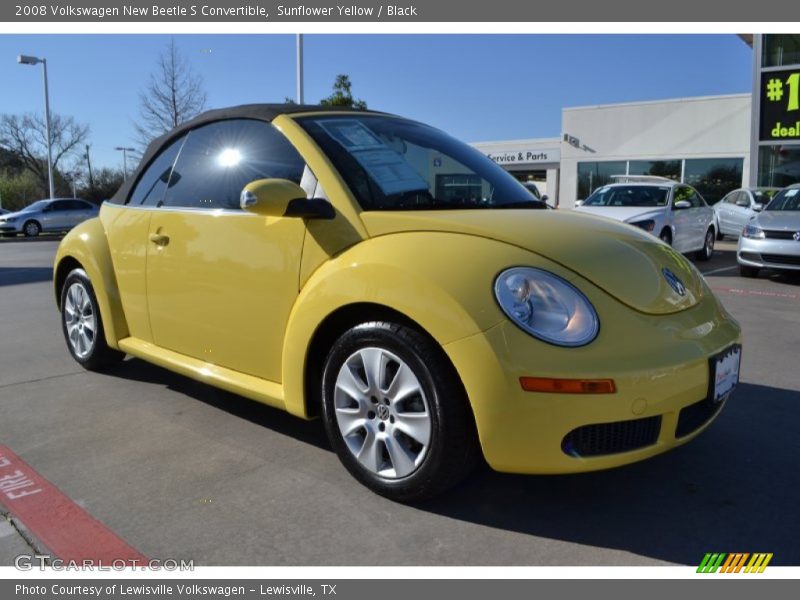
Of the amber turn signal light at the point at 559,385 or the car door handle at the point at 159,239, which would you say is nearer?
the amber turn signal light at the point at 559,385

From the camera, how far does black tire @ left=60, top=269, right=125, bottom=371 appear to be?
434 centimetres

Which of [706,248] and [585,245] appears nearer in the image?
[585,245]

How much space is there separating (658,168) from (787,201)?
14914mm

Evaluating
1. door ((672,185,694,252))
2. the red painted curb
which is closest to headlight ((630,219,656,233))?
door ((672,185,694,252))

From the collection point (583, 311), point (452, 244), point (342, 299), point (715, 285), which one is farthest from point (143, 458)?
point (715, 285)

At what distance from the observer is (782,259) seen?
9.59m

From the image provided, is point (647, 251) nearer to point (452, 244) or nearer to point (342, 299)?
point (452, 244)

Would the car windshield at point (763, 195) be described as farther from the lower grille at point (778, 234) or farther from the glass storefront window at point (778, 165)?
the lower grille at point (778, 234)

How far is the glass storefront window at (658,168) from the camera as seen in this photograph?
2447 centimetres

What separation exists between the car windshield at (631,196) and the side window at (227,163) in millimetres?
9633

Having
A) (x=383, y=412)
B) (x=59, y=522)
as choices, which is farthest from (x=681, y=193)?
(x=59, y=522)

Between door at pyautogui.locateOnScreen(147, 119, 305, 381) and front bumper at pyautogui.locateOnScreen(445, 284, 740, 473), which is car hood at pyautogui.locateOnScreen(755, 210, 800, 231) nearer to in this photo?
front bumper at pyautogui.locateOnScreen(445, 284, 740, 473)

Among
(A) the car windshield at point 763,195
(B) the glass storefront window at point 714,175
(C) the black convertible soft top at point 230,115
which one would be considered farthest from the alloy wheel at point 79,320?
(B) the glass storefront window at point 714,175

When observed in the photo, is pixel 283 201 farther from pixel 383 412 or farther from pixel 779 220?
pixel 779 220
